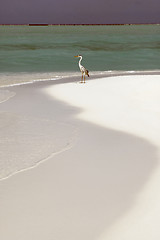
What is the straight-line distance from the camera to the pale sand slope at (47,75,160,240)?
393cm

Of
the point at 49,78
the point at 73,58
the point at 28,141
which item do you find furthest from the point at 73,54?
the point at 28,141

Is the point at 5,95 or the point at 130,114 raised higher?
the point at 130,114

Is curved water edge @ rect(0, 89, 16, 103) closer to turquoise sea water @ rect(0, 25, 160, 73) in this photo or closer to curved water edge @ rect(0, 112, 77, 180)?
curved water edge @ rect(0, 112, 77, 180)

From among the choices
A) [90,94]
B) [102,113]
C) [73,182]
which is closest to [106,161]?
[73,182]

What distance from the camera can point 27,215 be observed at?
4.12 m

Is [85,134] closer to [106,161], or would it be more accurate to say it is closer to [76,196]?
[106,161]

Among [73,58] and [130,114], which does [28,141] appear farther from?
[73,58]

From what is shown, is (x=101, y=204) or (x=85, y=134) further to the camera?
(x=85, y=134)

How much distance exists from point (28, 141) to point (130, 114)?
3.14m

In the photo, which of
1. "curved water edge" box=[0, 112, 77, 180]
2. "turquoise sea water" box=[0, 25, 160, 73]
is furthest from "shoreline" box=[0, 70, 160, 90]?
"curved water edge" box=[0, 112, 77, 180]

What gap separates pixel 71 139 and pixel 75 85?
7.33 meters

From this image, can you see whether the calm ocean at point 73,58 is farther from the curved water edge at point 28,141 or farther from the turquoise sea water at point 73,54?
the curved water edge at point 28,141

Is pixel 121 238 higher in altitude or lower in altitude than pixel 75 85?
higher

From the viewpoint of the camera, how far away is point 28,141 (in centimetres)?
696
